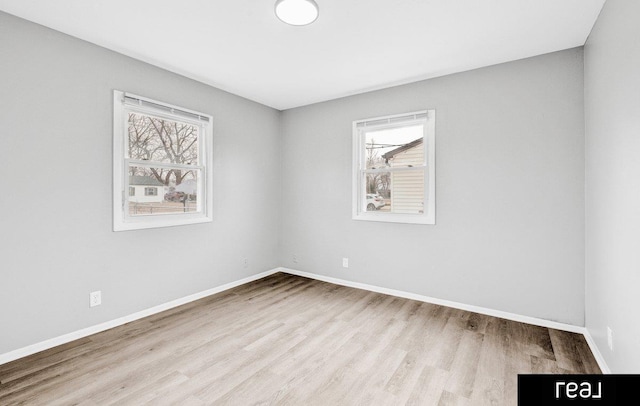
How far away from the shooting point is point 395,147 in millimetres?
3812

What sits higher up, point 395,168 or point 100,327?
point 395,168

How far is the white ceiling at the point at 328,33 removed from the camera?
215 centimetres

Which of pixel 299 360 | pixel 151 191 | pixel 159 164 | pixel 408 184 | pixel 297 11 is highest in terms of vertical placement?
pixel 297 11

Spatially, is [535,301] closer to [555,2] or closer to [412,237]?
[412,237]

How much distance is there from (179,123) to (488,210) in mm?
3630

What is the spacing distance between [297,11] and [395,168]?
2.21 meters

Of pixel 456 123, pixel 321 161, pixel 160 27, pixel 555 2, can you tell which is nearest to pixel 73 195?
pixel 160 27

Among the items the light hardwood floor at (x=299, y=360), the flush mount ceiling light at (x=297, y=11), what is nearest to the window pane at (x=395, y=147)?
the light hardwood floor at (x=299, y=360)

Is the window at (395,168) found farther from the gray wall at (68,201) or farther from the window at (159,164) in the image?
the gray wall at (68,201)

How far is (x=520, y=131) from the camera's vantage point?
291 centimetres

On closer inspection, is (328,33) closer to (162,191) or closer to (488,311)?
(162,191)

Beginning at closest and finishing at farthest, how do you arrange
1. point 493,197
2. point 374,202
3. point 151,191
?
point 493,197 → point 151,191 → point 374,202

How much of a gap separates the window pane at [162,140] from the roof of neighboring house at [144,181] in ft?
0.67

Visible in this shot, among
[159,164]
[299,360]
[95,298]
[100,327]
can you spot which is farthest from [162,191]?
[299,360]
